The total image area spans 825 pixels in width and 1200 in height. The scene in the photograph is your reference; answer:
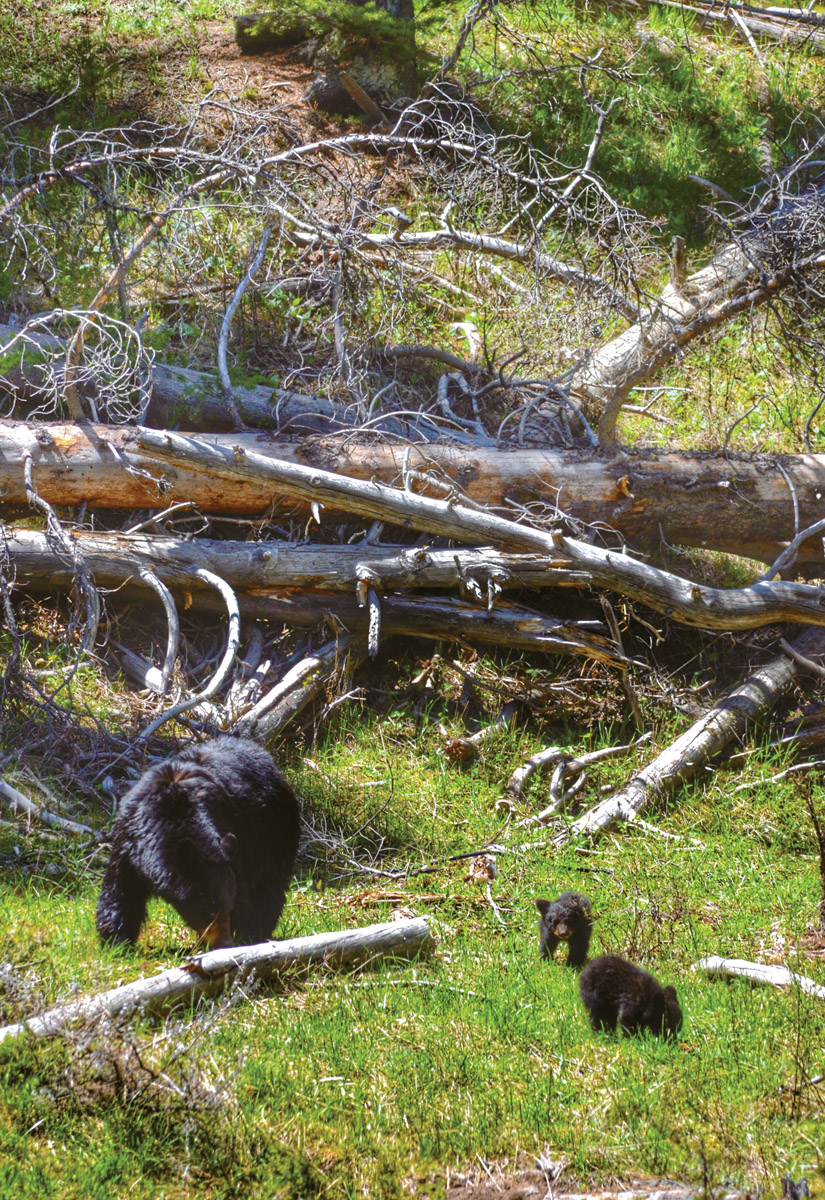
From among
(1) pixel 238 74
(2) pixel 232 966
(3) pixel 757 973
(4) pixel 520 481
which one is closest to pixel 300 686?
(4) pixel 520 481

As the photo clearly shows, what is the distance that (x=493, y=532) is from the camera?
670cm

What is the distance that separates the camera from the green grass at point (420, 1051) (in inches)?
112

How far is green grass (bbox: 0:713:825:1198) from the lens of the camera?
2850 mm

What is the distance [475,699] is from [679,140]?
9856mm

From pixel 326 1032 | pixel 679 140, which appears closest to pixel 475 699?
pixel 326 1032

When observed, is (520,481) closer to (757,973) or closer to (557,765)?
(557,765)

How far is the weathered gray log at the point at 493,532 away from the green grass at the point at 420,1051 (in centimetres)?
186

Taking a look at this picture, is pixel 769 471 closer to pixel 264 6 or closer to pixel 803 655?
pixel 803 655

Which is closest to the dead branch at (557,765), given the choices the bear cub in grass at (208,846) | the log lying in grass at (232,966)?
the log lying in grass at (232,966)

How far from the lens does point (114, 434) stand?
691cm

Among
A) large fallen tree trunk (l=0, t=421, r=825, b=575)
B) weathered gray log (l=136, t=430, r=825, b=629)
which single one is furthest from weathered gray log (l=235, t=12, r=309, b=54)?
weathered gray log (l=136, t=430, r=825, b=629)

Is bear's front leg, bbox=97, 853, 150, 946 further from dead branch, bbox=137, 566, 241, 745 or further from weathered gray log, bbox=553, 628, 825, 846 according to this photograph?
weathered gray log, bbox=553, 628, 825, 846

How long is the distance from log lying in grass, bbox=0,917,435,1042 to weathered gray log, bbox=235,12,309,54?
479 inches

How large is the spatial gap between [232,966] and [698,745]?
3894mm
